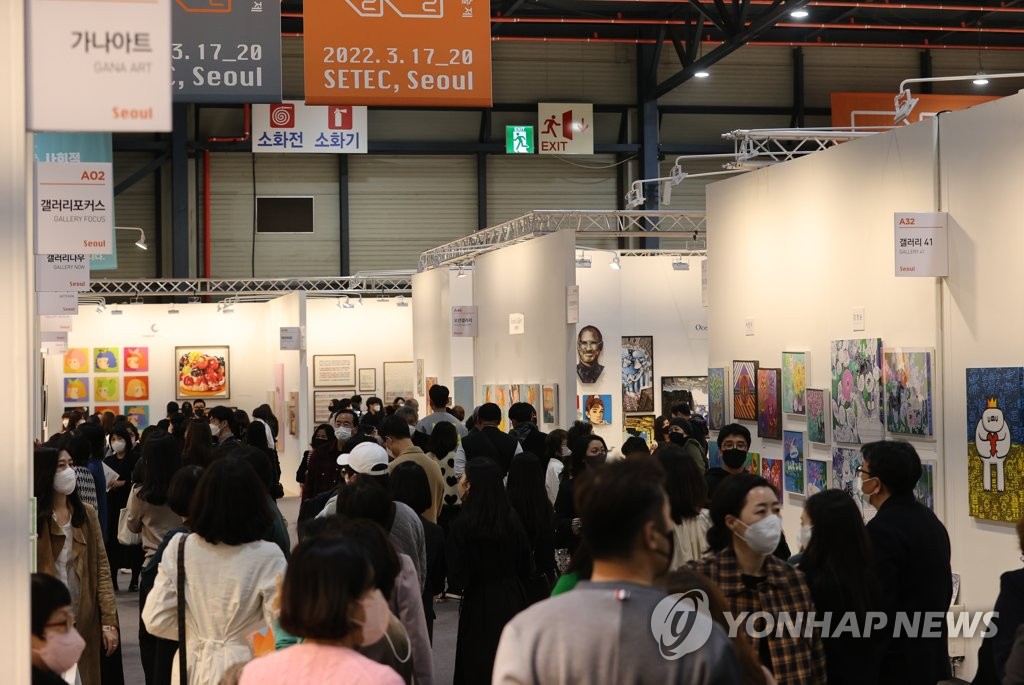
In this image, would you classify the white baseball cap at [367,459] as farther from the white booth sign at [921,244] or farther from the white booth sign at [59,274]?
the white booth sign at [59,274]

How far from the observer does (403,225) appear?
25.1 meters

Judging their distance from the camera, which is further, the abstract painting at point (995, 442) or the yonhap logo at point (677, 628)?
the abstract painting at point (995, 442)

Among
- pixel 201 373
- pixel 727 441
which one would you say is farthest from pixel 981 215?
pixel 201 373

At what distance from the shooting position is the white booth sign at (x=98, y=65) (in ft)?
9.77

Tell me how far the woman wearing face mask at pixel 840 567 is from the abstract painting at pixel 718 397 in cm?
664

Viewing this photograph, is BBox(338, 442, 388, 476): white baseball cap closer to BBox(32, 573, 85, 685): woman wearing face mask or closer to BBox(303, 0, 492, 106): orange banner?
BBox(32, 573, 85, 685): woman wearing face mask

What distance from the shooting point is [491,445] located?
365 inches

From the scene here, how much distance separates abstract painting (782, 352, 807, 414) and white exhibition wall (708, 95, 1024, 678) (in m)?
0.07

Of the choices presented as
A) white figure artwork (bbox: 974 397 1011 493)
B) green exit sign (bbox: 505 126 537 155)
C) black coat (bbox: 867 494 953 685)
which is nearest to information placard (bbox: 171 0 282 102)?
white figure artwork (bbox: 974 397 1011 493)

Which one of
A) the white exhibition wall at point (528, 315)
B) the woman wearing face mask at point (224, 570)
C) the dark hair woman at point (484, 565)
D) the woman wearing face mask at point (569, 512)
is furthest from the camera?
the white exhibition wall at point (528, 315)

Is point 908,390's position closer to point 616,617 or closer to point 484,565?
point 484,565

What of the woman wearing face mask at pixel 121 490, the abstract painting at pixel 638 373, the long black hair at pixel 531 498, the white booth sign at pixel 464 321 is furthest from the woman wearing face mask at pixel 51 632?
the abstract painting at pixel 638 373

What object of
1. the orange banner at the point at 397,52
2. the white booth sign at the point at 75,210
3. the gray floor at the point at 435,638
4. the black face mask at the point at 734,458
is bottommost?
the gray floor at the point at 435,638

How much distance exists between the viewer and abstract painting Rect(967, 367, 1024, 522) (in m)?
7.11
